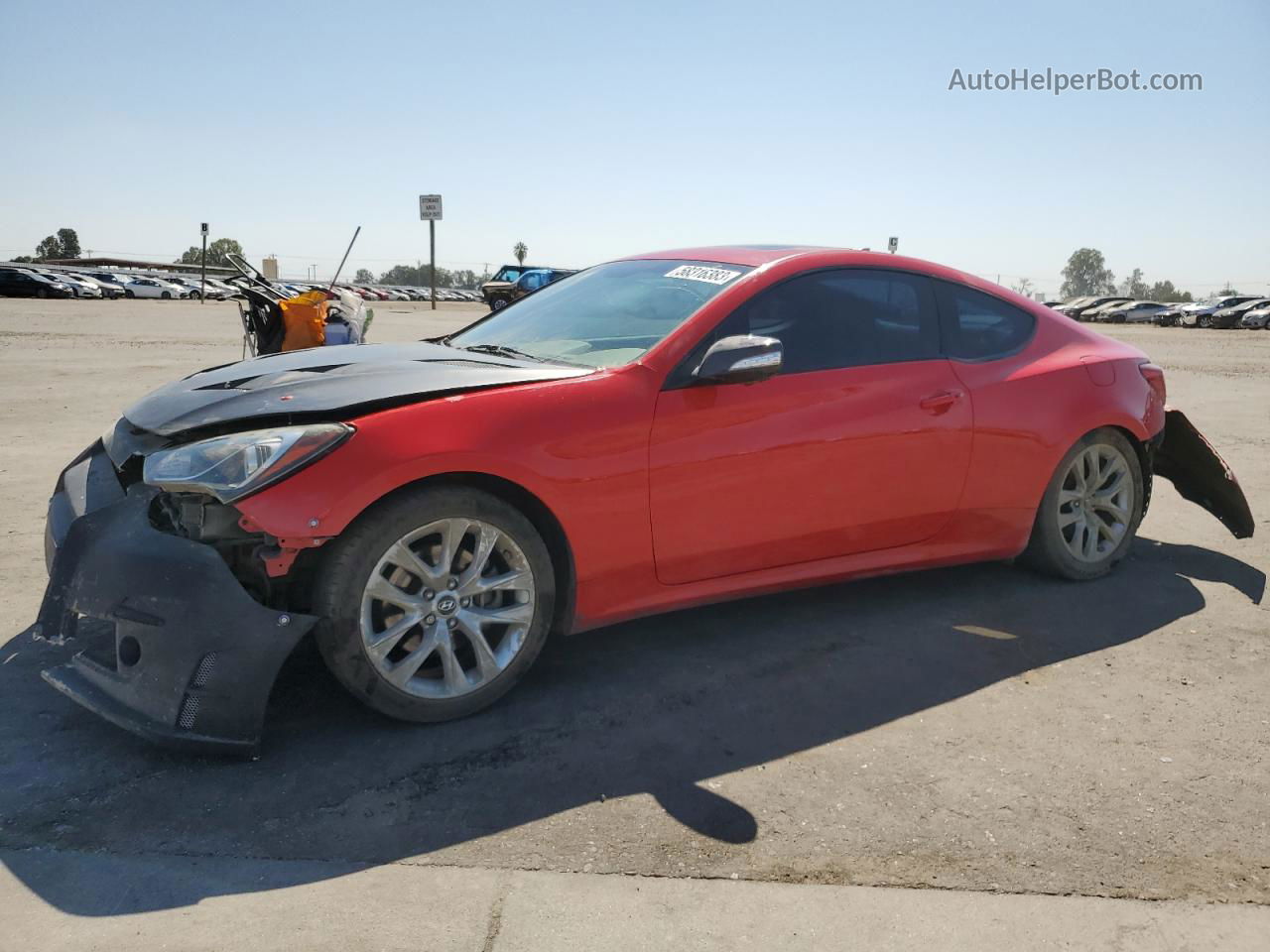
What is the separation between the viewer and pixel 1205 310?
5188 cm

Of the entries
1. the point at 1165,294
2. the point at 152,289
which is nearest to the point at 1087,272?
the point at 1165,294

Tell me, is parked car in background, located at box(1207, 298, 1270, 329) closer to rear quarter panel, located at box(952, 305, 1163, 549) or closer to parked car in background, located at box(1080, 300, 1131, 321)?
parked car in background, located at box(1080, 300, 1131, 321)

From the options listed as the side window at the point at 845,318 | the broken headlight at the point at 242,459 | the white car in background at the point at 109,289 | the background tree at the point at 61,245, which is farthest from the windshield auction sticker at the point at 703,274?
the background tree at the point at 61,245

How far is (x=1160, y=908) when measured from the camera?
2480 mm

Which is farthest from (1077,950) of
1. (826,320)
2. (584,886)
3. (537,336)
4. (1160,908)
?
(537,336)

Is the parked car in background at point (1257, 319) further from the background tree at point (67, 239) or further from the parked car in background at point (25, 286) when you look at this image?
the background tree at point (67, 239)

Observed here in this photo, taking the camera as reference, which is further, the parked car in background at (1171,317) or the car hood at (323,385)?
the parked car in background at (1171,317)

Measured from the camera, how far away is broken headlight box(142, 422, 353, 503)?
9.88 feet

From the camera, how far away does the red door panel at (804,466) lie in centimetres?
370

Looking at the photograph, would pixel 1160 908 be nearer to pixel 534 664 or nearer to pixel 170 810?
pixel 534 664

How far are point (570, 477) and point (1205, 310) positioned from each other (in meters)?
56.6

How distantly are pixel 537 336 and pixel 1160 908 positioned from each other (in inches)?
115

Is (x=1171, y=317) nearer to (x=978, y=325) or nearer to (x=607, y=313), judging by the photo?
(x=978, y=325)

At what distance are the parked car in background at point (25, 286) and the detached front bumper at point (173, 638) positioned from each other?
164 feet
